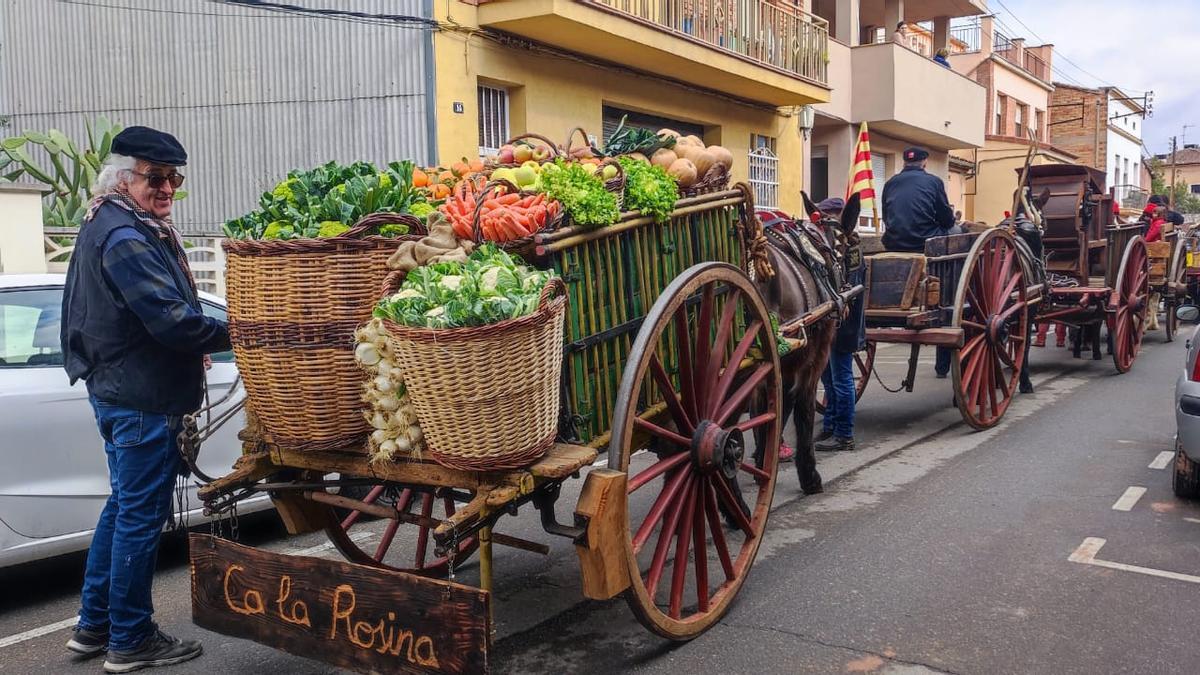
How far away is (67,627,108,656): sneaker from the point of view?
3.88 meters

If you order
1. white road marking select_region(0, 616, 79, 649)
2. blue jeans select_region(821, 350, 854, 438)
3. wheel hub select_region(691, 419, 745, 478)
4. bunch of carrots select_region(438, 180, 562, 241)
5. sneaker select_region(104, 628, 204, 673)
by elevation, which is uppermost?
bunch of carrots select_region(438, 180, 562, 241)

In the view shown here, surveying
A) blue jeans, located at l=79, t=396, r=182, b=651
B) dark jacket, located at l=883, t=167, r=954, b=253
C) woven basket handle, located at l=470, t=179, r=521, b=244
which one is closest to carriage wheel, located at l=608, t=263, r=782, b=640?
woven basket handle, located at l=470, t=179, r=521, b=244

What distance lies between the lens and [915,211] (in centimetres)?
831

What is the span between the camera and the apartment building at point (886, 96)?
19.3 metres

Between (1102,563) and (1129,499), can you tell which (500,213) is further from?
(1129,499)

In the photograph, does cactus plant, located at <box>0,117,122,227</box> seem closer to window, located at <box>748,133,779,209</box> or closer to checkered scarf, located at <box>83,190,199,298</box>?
checkered scarf, located at <box>83,190,199,298</box>

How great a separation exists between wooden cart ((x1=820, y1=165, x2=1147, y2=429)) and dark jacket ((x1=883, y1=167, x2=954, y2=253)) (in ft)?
1.15

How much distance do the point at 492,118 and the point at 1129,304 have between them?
24.7 feet

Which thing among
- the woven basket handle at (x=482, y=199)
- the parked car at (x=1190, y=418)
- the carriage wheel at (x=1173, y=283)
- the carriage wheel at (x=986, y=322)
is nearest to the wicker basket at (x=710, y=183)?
the woven basket handle at (x=482, y=199)

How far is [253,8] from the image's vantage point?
39.2 ft

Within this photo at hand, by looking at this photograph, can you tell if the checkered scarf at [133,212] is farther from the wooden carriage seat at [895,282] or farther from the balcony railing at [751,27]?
the balcony railing at [751,27]

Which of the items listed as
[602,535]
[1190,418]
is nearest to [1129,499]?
[1190,418]

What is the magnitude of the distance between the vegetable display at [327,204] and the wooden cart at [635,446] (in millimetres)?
616

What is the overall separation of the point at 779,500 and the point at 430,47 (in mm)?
7160
